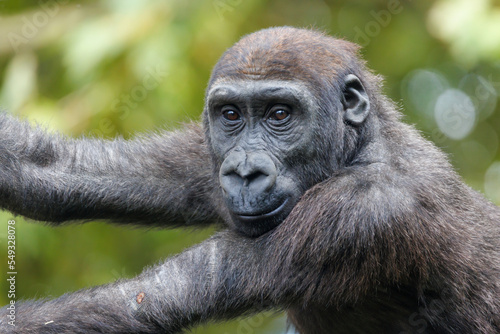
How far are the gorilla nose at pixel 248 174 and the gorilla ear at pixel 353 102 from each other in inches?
29.3

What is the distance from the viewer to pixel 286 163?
4586mm

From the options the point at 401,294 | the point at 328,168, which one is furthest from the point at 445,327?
the point at 328,168

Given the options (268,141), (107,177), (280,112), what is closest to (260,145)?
(268,141)

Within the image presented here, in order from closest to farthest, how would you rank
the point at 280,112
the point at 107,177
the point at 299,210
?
the point at 299,210 → the point at 280,112 → the point at 107,177

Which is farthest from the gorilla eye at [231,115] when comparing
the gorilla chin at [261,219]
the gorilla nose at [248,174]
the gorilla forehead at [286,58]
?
the gorilla chin at [261,219]

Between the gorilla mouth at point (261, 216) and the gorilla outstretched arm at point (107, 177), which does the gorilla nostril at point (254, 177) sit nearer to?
the gorilla mouth at point (261, 216)

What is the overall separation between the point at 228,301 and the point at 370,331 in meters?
1.10

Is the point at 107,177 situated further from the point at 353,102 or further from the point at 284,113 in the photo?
the point at 353,102

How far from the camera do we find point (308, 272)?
4.12 m

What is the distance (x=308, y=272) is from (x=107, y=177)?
196 centimetres

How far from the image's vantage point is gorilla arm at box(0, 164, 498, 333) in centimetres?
411

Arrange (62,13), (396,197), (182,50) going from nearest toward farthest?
(396,197), (182,50), (62,13)

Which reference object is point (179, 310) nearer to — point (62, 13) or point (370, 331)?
point (370, 331)

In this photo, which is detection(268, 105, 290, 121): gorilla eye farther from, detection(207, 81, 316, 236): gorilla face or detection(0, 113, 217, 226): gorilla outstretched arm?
detection(0, 113, 217, 226): gorilla outstretched arm
